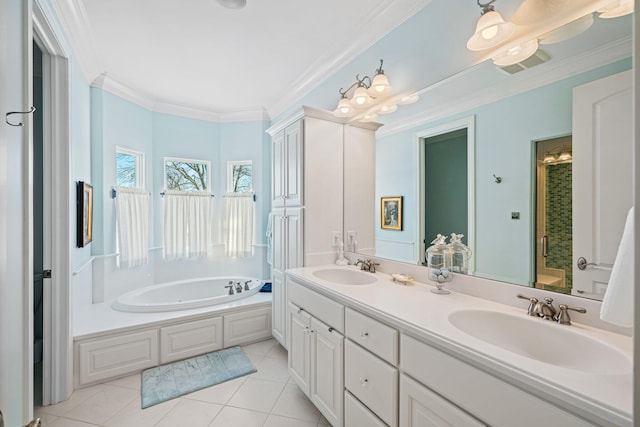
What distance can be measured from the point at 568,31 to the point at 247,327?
318 cm

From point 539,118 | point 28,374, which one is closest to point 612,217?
point 539,118

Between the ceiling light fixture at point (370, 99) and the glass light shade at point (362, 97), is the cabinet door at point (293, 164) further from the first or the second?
the glass light shade at point (362, 97)

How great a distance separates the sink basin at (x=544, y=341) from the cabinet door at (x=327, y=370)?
68cm

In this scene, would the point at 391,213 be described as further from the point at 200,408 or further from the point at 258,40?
the point at 200,408

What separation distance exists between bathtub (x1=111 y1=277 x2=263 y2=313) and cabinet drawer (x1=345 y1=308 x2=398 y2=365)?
1927 mm

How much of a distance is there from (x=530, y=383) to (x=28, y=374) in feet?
5.34

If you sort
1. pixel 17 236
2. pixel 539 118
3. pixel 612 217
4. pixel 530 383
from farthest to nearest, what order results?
pixel 539 118, pixel 612 217, pixel 17 236, pixel 530 383

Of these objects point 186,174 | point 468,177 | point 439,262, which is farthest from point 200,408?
point 186,174

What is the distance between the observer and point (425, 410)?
1.04 metres

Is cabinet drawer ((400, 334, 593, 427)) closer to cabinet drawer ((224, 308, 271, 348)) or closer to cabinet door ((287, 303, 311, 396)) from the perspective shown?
cabinet door ((287, 303, 311, 396))

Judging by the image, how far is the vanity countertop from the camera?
0.66 meters

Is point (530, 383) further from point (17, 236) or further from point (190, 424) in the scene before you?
point (190, 424)

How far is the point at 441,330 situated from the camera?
3.31ft

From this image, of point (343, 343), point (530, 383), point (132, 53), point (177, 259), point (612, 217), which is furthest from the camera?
point (177, 259)
